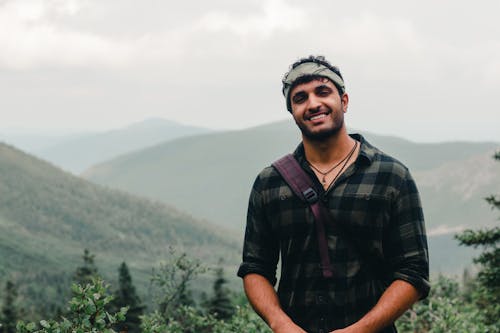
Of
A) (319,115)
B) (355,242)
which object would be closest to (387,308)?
(355,242)

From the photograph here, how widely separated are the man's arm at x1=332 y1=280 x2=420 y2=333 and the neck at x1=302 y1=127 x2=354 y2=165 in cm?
100

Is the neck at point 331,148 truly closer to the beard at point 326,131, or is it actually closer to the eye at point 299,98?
the beard at point 326,131

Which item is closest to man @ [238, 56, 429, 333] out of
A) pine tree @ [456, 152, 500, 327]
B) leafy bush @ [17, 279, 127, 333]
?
leafy bush @ [17, 279, 127, 333]

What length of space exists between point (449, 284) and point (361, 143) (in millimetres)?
16099

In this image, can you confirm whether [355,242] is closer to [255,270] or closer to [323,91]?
[255,270]

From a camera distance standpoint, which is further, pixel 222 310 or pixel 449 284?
pixel 222 310

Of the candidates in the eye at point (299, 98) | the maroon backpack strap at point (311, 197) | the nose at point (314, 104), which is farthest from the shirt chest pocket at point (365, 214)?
the eye at point (299, 98)

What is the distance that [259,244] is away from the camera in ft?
15.9

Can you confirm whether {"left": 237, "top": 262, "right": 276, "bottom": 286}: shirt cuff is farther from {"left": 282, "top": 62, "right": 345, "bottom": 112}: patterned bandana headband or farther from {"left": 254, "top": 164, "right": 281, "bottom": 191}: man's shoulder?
{"left": 282, "top": 62, "right": 345, "bottom": 112}: patterned bandana headband

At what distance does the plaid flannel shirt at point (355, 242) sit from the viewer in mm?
4473

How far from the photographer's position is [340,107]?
471 cm

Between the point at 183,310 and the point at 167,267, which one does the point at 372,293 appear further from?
the point at 167,267

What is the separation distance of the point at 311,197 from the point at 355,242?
0.44 m

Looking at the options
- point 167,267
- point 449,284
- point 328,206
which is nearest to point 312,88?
point 328,206
